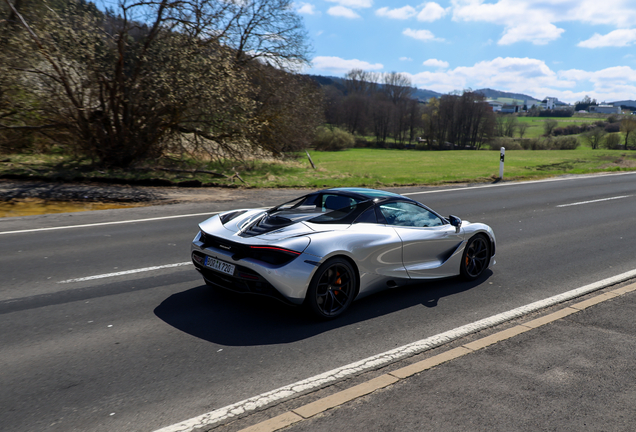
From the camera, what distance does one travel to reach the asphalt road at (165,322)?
11.7 ft

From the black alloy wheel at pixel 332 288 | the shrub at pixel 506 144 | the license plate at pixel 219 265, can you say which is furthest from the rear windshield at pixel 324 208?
the shrub at pixel 506 144

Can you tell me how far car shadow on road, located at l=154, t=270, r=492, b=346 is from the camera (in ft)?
15.6

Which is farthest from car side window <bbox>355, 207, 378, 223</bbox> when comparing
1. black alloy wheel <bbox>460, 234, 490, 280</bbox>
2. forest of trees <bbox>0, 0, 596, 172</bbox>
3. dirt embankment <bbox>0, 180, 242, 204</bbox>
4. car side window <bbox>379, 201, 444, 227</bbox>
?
forest of trees <bbox>0, 0, 596, 172</bbox>

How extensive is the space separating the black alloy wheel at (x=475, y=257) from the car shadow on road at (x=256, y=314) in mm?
446

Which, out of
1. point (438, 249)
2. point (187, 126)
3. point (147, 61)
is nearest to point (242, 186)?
point (187, 126)

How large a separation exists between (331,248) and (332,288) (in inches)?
17.8

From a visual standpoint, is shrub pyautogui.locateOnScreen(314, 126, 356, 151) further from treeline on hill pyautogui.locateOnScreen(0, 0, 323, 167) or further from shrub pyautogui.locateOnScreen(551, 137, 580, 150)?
treeline on hill pyautogui.locateOnScreen(0, 0, 323, 167)

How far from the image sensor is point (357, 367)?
13.5 ft

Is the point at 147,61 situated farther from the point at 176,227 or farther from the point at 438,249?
the point at 438,249

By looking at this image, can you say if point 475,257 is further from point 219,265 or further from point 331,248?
point 219,265

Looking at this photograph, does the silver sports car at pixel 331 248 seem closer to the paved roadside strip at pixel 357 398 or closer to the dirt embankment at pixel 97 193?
the paved roadside strip at pixel 357 398

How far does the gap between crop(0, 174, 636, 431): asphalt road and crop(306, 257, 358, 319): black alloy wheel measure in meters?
0.15

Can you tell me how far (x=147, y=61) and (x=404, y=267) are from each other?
1408cm

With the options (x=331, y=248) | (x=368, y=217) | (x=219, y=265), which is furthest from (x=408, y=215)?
(x=219, y=265)
